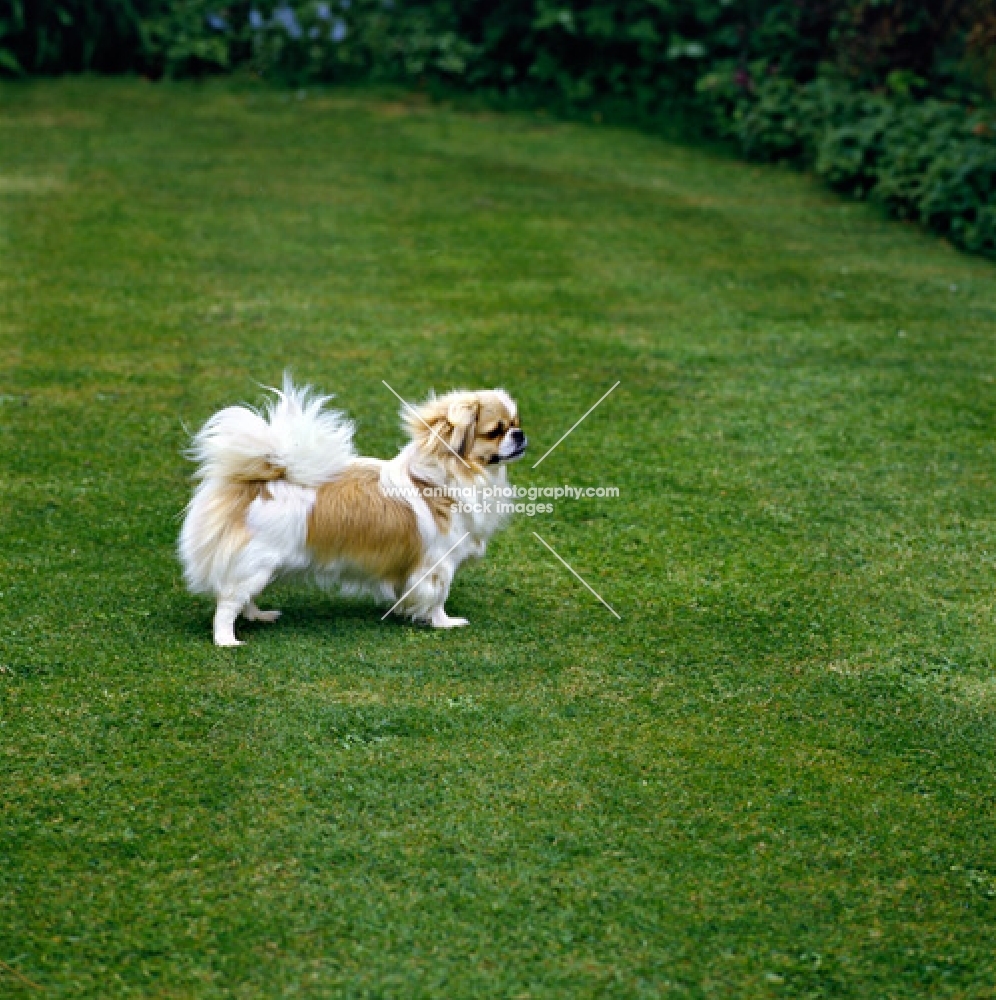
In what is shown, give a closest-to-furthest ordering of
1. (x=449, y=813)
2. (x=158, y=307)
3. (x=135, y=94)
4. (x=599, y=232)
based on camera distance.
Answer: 1. (x=449, y=813)
2. (x=158, y=307)
3. (x=599, y=232)
4. (x=135, y=94)

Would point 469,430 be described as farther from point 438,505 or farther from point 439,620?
point 439,620

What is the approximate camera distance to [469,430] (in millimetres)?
5789

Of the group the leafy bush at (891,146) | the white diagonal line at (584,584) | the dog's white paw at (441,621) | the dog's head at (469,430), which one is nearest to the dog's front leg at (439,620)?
the dog's white paw at (441,621)

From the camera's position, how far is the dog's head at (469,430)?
5766 mm

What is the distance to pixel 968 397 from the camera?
29.6 feet

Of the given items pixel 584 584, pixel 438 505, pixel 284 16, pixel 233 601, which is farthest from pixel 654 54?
pixel 233 601

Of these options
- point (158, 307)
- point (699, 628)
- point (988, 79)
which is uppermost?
point (988, 79)

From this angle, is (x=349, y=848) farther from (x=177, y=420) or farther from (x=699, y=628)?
(x=177, y=420)

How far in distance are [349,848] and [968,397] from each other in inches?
234

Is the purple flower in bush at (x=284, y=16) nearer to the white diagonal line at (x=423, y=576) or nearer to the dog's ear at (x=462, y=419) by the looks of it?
the dog's ear at (x=462, y=419)

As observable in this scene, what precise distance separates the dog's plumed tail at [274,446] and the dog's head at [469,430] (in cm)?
36

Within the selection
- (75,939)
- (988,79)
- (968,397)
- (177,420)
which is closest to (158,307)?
(177,420)

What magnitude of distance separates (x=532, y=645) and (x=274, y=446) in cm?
127

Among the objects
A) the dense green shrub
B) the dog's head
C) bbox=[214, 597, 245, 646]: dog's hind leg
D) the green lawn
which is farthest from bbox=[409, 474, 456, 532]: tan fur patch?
the dense green shrub
